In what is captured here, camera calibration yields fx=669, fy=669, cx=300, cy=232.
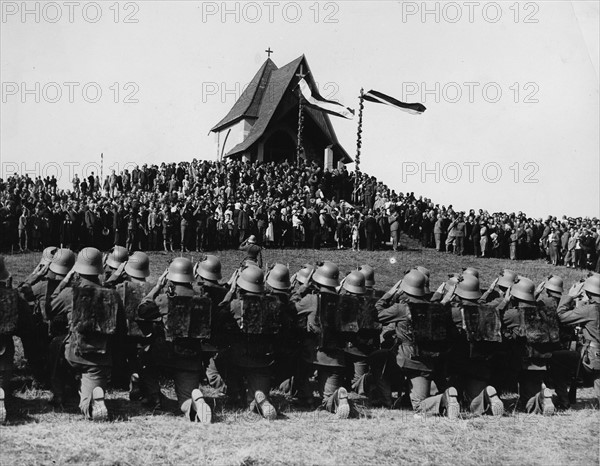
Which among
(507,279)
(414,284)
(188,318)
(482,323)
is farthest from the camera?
(507,279)

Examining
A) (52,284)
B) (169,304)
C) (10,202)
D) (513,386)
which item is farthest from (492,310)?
(10,202)

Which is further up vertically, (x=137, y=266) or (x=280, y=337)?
(x=137, y=266)

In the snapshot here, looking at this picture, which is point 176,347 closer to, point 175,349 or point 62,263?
point 175,349

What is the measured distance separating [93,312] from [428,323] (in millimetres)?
4340

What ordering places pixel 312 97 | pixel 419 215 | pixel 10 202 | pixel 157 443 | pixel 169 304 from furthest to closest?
pixel 312 97 → pixel 419 215 → pixel 10 202 → pixel 169 304 → pixel 157 443

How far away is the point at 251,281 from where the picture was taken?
9.04 metres

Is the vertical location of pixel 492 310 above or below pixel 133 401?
above

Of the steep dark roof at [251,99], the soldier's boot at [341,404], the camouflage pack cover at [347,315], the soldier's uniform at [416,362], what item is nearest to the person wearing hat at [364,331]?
the camouflage pack cover at [347,315]

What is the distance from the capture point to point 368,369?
10.2 meters

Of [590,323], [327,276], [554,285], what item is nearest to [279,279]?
[327,276]

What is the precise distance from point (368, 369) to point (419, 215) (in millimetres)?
20330

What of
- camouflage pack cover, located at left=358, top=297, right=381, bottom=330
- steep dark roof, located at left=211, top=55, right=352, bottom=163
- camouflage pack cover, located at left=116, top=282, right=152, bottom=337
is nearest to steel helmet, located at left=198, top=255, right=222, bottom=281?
camouflage pack cover, located at left=116, top=282, right=152, bottom=337

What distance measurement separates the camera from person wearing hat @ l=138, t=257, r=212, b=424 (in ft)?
27.3

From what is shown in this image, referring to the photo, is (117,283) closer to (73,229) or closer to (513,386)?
(513,386)
